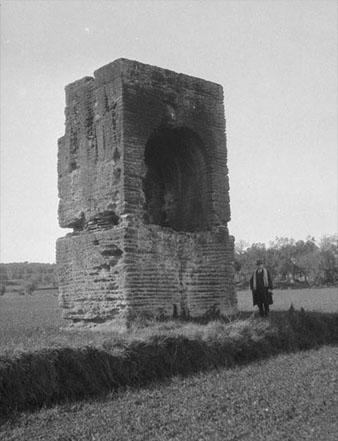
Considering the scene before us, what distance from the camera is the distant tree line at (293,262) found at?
259ft

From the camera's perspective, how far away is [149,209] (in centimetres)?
1272

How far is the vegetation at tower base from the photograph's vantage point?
6.48 meters

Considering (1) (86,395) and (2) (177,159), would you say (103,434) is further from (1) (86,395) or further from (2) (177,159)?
(2) (177,159)

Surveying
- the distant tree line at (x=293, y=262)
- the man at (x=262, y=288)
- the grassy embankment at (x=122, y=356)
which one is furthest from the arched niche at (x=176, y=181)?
the distant tree line at (x=293, y=262)

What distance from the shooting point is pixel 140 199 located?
35.2 ft

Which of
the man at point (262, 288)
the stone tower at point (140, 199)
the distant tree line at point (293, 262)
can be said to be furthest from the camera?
the distant tree line at point (293, 262)

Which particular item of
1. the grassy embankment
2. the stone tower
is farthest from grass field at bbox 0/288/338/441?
the stone tower

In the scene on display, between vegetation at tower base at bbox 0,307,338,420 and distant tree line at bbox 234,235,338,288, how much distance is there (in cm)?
6171

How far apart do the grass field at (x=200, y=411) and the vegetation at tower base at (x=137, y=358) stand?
0.69 feet

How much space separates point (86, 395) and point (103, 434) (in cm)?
136

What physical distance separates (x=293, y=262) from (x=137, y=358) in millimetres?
85433

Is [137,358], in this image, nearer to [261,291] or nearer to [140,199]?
[140,199]

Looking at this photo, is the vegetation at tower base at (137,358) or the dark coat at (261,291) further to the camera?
the dark coat at (261,291)

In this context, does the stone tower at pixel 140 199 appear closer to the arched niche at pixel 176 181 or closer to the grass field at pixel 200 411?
the arched niche at pixel 176 181
